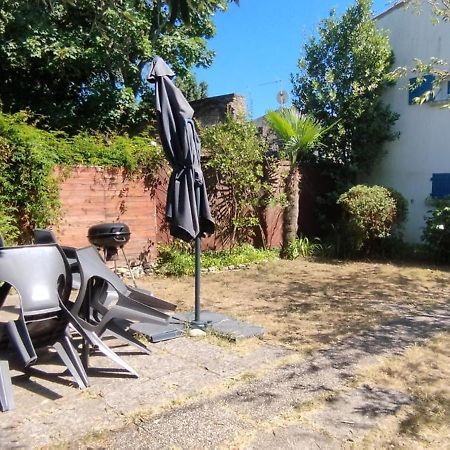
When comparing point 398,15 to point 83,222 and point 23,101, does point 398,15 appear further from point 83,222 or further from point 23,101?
point 23,101

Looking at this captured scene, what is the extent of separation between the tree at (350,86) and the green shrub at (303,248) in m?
1.90

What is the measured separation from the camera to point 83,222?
7.50 meters

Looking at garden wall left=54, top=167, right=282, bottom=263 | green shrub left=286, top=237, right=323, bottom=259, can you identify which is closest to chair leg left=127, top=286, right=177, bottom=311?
garden wall left=54, top=167, right=282, bottom=263

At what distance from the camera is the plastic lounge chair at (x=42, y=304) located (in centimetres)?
A: 330

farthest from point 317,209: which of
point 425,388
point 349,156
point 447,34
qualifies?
point 425,388

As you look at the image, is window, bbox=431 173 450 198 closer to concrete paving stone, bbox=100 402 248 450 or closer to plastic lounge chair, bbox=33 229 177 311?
plastic lounge chair, bbox=33 229 177 311

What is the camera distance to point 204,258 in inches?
358

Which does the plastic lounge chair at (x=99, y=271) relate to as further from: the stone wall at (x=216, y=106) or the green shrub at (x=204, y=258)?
the stone wall at (x=216, y=106)

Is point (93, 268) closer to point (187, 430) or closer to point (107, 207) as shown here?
point (187, 430)

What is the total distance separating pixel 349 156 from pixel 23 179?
805cm

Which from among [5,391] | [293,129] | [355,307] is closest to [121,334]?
[5,391]

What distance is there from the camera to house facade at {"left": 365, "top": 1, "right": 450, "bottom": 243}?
1079 cm

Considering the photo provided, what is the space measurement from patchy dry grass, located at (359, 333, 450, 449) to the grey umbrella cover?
7.27ft

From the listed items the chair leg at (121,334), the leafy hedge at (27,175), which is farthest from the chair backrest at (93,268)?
the leafy hedge at (27,175)
